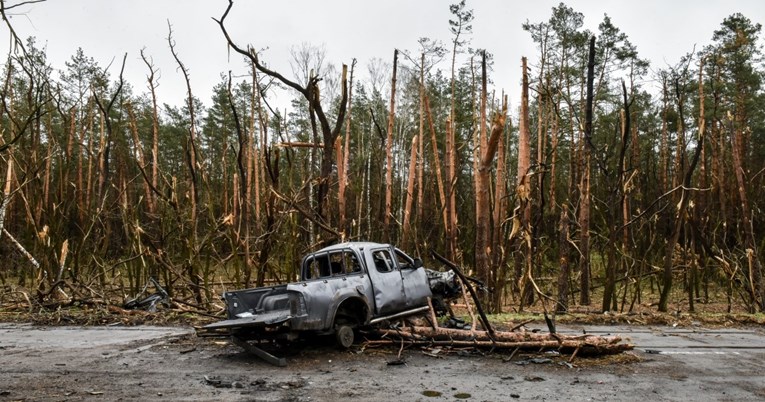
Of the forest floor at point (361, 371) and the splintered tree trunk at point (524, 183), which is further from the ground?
the splintered tree trunk at point (524, 183)

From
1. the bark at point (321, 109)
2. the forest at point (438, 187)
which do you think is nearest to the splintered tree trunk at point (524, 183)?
the forest at point (438, 187)

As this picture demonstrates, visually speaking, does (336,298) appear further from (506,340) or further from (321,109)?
(321,109)

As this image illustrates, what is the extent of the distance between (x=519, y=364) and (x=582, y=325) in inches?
195

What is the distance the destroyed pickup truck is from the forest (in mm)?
2731

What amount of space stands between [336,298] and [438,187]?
1580 cm

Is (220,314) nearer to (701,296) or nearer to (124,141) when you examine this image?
(701,296)

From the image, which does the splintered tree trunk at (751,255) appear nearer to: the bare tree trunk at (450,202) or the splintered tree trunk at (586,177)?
the splintered tree trunk at (586,177)

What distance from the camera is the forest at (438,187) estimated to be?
43.7 feet

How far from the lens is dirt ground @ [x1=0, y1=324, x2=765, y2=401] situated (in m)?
5.84

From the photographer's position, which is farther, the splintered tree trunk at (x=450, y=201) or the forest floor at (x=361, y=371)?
the splintered tree trunk at (x=450, y=201)

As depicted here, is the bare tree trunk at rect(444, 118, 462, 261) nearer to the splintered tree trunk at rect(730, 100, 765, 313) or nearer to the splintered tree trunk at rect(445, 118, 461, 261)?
the splintered tree trunk at rect(445, 118, 461, 261)

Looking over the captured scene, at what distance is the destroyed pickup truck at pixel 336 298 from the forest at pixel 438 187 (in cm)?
273

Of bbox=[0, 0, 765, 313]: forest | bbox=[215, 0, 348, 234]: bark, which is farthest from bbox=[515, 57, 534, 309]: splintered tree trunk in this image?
bbox=[215, 0, 348, 234]: bark

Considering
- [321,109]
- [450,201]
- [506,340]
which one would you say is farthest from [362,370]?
[450,201]
